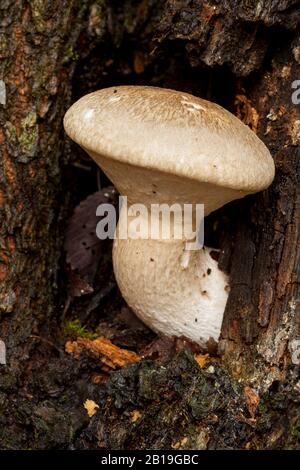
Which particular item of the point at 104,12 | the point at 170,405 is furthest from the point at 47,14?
the point at 170,405

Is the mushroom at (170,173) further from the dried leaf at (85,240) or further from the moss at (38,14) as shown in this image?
the moss at (38,14)

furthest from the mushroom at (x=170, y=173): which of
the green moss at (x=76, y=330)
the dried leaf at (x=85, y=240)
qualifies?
the dried leaf at (x=85, y=240)

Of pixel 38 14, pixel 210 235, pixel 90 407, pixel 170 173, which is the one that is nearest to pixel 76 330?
pixel 90 407

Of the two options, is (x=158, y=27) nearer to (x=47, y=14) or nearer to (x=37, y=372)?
(x=47, y=14)

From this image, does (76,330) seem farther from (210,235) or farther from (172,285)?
(210,235)

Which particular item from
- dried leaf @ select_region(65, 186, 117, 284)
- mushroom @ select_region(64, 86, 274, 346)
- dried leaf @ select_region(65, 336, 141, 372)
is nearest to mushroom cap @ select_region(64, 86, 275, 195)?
mushroom @ select_region(64, 86, 274, 346)

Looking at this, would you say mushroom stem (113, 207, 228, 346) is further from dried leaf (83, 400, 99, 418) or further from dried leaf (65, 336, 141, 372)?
dried leaf (83, 400, 99, 418)
